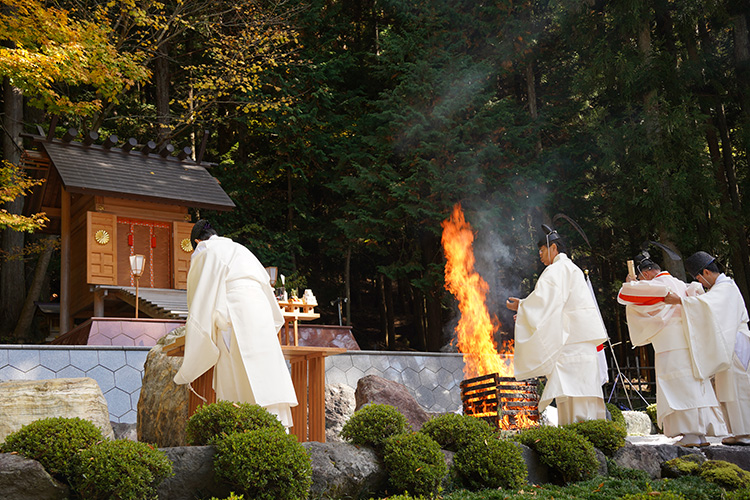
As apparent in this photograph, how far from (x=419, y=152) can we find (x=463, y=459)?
14.9 metres

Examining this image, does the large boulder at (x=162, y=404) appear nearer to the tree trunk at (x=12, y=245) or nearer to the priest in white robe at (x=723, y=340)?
the priest in white robe at (x=723, y=340)

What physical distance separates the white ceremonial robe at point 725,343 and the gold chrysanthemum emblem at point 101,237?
1413 centimetres

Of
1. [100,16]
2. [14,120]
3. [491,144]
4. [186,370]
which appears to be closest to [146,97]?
[14,120]

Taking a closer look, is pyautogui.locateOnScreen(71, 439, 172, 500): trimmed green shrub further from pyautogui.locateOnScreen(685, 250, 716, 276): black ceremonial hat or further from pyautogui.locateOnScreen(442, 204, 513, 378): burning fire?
pyautogui.locateOnScreen(442, 204, 513, 378): burning fire

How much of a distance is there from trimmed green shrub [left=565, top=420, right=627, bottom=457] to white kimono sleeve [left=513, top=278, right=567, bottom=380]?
2.45ft

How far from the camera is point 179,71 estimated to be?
78.7 feet

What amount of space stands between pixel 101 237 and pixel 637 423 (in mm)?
13051

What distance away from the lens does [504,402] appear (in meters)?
9.14

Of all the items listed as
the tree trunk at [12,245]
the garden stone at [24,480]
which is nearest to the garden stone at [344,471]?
the garden stone at [24,480]

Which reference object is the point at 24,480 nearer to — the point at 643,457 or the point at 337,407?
the point at 643,457

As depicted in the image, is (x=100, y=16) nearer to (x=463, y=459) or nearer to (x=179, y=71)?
(x=179, y=71)

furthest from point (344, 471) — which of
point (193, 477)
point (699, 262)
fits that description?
point (699, 262)

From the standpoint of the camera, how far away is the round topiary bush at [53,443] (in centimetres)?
414

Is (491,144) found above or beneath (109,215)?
above
